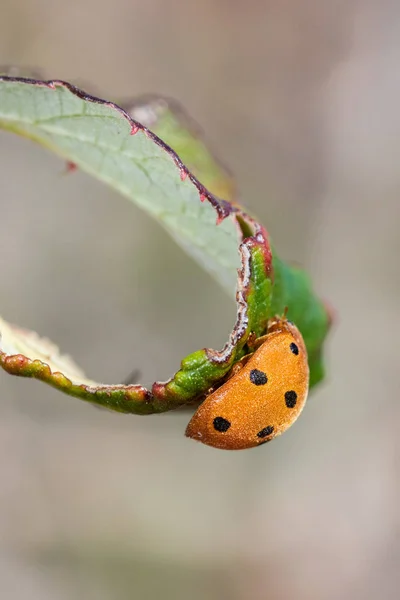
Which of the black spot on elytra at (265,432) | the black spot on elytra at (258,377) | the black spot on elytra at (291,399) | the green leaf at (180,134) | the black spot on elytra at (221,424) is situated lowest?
→ the black spot on elytra at (221,424)

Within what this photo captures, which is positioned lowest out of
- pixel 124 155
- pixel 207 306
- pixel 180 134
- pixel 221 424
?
pixel 221 424

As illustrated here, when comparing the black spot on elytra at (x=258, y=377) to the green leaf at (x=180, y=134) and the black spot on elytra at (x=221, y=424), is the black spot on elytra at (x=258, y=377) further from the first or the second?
the green leaf at (x=180, y=134)

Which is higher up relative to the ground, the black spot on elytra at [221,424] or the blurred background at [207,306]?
the blurred background at [207,306]

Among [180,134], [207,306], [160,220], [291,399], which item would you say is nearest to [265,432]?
[291,399]

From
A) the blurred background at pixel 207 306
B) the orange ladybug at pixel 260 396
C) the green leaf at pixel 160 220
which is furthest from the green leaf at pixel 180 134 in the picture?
the blurred background at pixel 207 306

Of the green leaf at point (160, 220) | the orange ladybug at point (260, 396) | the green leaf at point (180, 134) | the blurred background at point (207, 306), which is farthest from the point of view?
the blurred background at point (207, 306)

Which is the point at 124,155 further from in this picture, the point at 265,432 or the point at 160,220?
the point at 265,432

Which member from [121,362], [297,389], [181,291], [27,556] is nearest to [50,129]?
[297,389]
